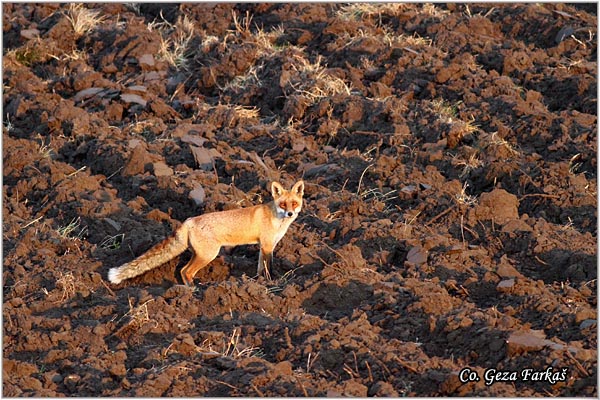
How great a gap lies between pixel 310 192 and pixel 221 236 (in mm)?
1778

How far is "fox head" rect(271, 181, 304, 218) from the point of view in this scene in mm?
8812

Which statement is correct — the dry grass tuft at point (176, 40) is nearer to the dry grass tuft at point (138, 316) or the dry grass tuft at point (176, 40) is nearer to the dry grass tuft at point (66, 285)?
the dry grass tuft at point (66, 285)

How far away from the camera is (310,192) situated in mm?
10211

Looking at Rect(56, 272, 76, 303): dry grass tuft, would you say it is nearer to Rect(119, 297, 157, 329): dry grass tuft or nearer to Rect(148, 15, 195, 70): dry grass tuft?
Rect(119, 297, 157, 329): dry grass tuft

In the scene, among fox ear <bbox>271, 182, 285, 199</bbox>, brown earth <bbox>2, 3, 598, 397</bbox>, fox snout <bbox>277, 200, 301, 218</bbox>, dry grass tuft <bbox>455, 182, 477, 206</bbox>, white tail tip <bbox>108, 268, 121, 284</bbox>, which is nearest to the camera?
brown earth <bbox>2, 3, 598, 397</bbox>

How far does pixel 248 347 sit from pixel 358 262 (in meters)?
1.84

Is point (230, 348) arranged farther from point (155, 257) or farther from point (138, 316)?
point (155, 257)

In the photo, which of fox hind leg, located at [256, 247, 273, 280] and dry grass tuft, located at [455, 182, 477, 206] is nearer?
fox hind leg, located at [256, 247, 273, 280]

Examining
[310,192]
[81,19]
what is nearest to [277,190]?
[310,192]

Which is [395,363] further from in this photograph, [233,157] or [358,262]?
[233,157]

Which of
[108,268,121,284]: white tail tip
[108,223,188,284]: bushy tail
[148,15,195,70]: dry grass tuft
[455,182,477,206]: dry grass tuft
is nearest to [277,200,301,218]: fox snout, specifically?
[108,223,188,284]: bushy tail

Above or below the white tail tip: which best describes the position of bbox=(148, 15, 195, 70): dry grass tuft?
below

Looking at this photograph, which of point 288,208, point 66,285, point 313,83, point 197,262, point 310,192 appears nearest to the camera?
point 66,285

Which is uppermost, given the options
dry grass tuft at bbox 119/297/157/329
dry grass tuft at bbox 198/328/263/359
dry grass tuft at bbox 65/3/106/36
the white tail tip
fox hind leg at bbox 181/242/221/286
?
dry grass tuft at bbox 198/328/263/359
